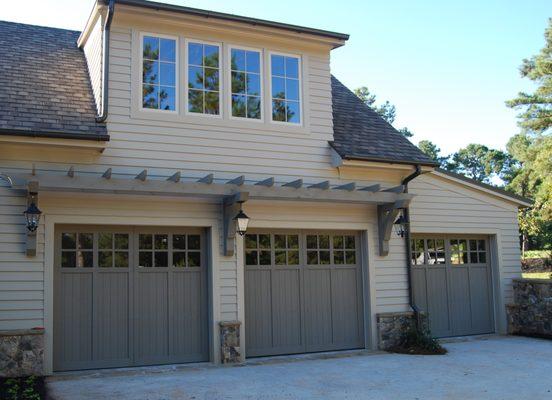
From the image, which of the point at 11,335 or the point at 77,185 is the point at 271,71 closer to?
the point at 77,185

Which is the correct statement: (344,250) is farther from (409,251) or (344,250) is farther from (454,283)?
(454,283)

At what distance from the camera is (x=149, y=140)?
28.0 feet

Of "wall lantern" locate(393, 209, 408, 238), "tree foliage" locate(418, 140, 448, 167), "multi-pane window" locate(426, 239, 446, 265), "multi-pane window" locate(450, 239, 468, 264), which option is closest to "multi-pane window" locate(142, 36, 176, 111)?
"wall lantern" locate(393, 209, 408, 238)

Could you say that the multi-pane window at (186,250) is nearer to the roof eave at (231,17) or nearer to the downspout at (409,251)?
the roof eave at (231,17)

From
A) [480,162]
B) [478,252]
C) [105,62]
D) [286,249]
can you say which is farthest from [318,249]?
[480,162]

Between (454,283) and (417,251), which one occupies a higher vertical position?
(417,251)

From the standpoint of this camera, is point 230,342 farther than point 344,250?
No

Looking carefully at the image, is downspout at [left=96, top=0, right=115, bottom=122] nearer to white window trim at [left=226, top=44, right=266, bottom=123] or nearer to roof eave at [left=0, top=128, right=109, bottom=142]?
roof eave at [left=0, top=128, right=109, bottom=142]

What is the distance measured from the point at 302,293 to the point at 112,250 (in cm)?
315

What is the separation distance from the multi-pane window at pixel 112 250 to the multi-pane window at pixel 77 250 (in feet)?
0.41

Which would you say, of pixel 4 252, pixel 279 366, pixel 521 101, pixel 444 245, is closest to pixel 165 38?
pixel 4 252

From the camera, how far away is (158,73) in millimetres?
8789

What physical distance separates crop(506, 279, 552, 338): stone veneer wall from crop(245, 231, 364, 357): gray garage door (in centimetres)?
364

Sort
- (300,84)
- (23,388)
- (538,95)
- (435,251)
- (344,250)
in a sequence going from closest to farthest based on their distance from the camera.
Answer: (23,388) → (300,84) → (344,250) → (435,251) → (538,95)
